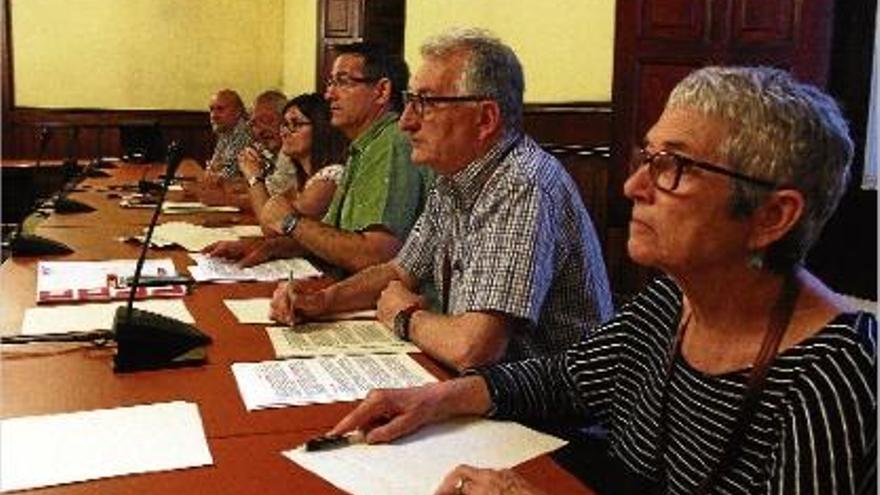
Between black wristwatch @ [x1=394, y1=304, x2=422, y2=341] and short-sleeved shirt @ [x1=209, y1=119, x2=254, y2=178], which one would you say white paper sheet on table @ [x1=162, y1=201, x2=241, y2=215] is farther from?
black wristwatch @ [x1=394, y1=304, x2=422, y2=341]

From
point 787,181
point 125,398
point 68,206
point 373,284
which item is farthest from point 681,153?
point 68,206

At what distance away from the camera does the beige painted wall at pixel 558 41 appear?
404cm

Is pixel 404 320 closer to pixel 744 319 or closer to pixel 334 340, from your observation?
pixel 334 340

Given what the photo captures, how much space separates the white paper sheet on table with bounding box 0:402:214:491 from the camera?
3.58 feet

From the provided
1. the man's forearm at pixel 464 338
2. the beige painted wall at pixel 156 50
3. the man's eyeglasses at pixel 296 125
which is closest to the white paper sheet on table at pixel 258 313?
the man's forearm at pixel 464 338

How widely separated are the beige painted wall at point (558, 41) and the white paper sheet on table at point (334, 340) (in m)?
2.41

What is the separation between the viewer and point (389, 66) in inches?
117

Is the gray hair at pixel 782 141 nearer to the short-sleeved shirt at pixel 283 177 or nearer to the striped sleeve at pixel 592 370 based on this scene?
the striped sleeve at pixel 592 370

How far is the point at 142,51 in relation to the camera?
7.84 m

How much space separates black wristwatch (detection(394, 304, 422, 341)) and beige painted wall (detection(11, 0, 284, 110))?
6.73m

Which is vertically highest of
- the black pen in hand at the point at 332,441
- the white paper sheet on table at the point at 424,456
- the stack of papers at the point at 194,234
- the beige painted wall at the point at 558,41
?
the beige painted wall at the point at 558,41

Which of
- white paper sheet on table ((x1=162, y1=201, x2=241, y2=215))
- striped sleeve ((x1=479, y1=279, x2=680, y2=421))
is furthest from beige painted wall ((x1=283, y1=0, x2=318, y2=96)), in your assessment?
striped sleeve ((x1=479, y1=279, x2=680, y2=421))

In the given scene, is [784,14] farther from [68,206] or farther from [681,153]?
[68,206]

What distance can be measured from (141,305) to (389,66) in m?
1.32
